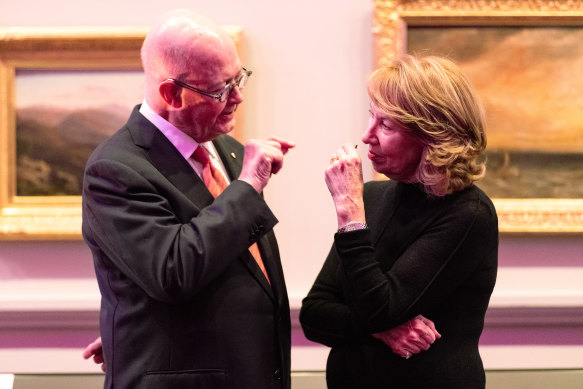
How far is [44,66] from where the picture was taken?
302 centimetres

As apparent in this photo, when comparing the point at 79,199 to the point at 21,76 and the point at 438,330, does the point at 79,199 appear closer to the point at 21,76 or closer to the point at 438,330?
the point at 21,76

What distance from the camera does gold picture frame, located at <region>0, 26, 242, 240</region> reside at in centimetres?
297

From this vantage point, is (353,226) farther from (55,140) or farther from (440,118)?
(55,140)

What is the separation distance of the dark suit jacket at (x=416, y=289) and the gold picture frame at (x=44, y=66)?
4.51 ft

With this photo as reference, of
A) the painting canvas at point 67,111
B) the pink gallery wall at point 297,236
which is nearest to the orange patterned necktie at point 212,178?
the pink gallery wall at point 297,236

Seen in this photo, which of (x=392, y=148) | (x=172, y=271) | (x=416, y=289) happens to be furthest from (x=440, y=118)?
(x=172, y=271)

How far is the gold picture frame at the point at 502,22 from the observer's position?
9.70 ft

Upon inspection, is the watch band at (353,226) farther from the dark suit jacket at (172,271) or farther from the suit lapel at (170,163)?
the suit lapel at (170,163)

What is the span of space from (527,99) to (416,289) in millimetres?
1381

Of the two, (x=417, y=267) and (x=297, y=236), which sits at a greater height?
(x=297, y=236)

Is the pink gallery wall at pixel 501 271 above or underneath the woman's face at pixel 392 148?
underneath

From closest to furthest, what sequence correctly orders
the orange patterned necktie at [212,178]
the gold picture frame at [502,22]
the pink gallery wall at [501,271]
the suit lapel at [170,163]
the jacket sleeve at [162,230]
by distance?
the jacket sleeve at [162,230] → the suit lapel at [170,163] → the orange patterned necktie at [212,178] → the gold picture frame at [502,22] → the pink gallery wall at [501,271]

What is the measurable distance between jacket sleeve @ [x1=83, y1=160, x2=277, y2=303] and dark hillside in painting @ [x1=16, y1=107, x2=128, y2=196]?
1195mm

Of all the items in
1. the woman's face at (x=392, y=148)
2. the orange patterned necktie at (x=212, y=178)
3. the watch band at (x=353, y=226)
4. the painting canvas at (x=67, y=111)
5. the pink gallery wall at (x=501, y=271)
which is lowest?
the pink gallery wall at (x=501, y=271)
